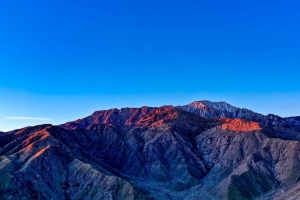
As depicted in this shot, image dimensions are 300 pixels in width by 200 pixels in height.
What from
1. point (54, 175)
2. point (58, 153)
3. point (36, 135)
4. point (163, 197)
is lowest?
point (163, 197)

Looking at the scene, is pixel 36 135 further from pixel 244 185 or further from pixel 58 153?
pixel 244 185

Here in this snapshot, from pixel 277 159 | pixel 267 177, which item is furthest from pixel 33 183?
pixel 277 159

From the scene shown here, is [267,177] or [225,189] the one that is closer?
[225,189]

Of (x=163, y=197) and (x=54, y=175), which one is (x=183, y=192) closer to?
(x=163, y=197)

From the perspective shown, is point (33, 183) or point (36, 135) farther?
point (36, 135)

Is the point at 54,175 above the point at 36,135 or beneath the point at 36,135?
beneath

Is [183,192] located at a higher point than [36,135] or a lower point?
lower

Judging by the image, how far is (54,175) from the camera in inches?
6166

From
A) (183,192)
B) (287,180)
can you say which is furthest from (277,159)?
(183,192)

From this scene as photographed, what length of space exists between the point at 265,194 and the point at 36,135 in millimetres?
127226

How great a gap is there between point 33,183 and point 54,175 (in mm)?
14950

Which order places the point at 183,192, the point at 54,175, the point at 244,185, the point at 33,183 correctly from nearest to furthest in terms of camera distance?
the point at 33,183
the point at 54,175
the point at 244,185
the point at 183,192

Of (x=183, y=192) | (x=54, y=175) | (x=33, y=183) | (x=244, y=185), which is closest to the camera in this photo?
(x=33, y=183)

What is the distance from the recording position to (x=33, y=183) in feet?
468
